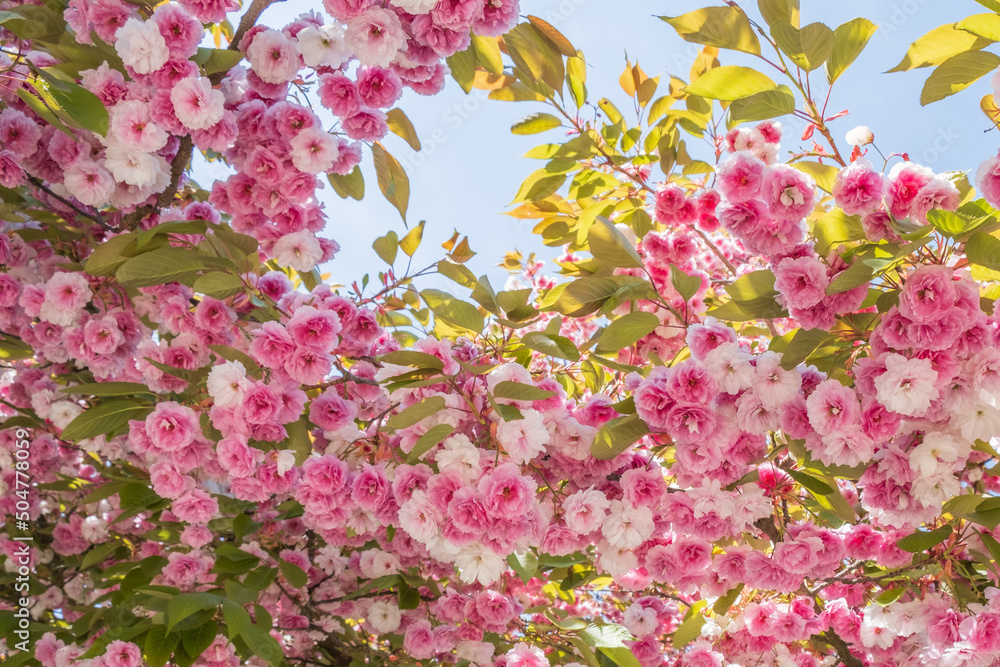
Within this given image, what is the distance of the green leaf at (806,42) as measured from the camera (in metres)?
1.28

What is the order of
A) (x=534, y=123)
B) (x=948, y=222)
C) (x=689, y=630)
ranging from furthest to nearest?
(x=534, y=123) → (x=689, y=630) → (x=948, y=222)

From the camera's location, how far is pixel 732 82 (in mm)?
1356

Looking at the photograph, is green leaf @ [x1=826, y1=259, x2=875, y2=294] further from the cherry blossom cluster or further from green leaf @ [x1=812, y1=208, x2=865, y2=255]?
the cherry blossom cluster

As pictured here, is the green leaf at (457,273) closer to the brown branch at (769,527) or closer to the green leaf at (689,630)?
the brown branch at (769,527)

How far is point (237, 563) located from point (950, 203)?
2017 mm

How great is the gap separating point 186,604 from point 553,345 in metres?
1.04

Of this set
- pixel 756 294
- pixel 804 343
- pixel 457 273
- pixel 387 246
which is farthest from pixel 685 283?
pixel 387 246

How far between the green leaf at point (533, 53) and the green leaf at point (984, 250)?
1.04 m

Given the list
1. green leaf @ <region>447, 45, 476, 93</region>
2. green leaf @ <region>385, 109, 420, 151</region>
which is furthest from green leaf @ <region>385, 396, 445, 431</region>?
green leaf @ <region>385, 109, 420, 151</region>

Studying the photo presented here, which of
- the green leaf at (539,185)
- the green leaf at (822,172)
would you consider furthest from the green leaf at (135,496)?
the green leaf at (822,172)

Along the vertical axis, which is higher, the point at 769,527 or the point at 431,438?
the point at 431,438

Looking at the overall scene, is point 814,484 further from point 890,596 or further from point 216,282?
point 216,282

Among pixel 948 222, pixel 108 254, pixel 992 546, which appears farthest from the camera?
pixel 108 254

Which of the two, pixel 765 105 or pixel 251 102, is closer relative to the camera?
pixel 765 105
